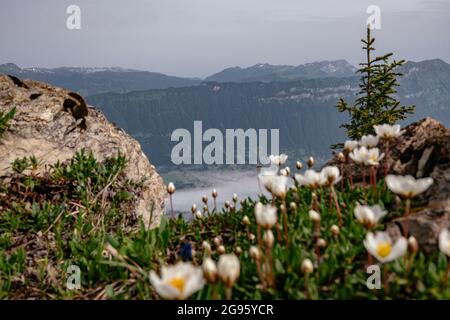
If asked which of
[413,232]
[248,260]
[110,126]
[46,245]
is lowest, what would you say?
[46,245]

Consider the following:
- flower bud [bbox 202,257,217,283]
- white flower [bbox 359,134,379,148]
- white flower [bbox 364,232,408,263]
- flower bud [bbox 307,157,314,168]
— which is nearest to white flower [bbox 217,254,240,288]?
flower bud [bbox 202,257,217,283]

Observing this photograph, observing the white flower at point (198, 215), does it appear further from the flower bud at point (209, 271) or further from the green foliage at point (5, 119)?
the green foliage at point (5, 119)

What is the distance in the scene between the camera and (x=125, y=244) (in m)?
3.98

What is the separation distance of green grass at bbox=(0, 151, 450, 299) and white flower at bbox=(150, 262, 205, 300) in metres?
0.51

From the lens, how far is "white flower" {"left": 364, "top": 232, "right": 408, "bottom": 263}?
97.7 inches

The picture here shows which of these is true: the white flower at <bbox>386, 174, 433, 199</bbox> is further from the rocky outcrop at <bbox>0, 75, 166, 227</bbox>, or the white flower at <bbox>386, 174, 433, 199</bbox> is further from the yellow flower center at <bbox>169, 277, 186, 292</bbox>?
the rocky outcrop at <bbox>0, 75, 166, 227</bbox>

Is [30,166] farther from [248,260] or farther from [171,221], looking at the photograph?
[248,260]

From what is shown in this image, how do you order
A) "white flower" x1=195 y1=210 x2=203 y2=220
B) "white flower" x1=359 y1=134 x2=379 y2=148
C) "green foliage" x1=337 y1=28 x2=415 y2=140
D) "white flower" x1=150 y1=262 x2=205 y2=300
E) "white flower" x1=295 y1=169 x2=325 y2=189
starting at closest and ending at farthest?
"white flower" x1=150 y1=262 x2=205 y2=300, "white flower" x1=295 y1=169 x2=325 y2=189, "white flower" x1=359 y1=134 x2=379 y2=148, "white flower" x1=195 y1=210 x2=203 y2=220, "green foliage" x1=337 y1=28 x2=415 y2=140

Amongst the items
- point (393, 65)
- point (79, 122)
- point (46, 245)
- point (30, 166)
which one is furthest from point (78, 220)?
point (393, 65)

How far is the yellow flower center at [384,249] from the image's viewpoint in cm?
263

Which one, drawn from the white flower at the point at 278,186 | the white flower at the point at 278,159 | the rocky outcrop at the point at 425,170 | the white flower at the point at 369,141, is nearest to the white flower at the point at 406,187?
the rocky outcrop at the point at 425,170

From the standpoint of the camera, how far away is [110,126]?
7.11 metres

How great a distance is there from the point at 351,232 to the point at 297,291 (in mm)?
960

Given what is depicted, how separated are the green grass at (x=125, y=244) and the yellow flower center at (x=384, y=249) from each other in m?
0.24
